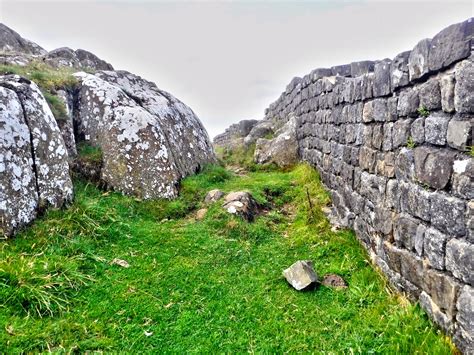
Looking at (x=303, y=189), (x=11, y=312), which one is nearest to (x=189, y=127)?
(x=303, y=189)

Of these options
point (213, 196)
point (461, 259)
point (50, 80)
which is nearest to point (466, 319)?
point (461, 259)

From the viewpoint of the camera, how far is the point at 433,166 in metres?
3.55

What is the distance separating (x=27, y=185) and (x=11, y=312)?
2.33 m

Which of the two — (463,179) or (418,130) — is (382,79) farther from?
(463,179)

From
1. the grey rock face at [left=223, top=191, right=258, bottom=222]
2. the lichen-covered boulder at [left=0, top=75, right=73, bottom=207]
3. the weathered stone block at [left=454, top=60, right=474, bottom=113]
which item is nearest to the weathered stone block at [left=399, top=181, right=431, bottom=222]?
the weathered stone block at [left=454, top=60, right=474, bottom=113]

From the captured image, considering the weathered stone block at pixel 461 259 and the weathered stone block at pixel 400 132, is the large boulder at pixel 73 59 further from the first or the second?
the weathered stone block at pixel 461 259

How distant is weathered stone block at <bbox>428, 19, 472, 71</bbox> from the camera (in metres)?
3.09

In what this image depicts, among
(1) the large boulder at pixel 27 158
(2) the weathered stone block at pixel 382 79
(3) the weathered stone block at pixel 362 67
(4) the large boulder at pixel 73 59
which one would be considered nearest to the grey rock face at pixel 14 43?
(4) the large boulder at pixel 73 59

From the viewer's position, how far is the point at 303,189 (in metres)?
8.28

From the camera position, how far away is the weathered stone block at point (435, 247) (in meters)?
3.39

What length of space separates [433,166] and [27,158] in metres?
5.64

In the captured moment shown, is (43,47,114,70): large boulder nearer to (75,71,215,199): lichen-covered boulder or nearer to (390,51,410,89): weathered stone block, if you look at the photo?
(75,71,215,199): lichen-covered boulder

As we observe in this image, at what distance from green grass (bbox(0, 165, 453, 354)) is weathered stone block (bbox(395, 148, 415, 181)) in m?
1.43

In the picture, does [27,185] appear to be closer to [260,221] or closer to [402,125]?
[260,221]
